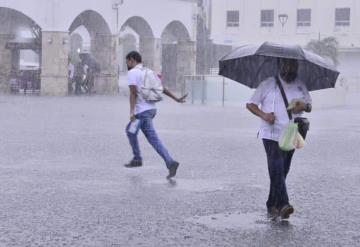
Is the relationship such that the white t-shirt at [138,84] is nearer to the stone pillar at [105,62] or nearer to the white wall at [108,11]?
the white wall at [108,11]

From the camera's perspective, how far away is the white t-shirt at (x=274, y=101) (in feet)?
23.4

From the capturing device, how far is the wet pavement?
6.43 metres

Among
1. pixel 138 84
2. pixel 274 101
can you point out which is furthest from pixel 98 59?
pixel 274 101

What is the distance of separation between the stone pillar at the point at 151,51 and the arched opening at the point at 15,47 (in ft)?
19.5

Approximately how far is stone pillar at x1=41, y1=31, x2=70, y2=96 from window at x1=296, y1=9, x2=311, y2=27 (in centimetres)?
3003

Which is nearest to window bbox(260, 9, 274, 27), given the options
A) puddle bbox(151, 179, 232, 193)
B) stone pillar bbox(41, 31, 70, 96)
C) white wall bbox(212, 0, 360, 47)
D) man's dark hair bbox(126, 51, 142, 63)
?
white wall bbox(212, 0, 360, 47)

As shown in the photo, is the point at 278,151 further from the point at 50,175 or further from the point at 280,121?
the point at 50,175

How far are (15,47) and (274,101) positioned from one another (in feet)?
103

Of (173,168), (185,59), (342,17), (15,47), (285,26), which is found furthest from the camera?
(285,26)

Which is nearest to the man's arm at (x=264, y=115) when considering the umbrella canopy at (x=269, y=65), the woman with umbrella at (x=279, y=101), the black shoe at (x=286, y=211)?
the woman with umbrella at (x=279, y=101)

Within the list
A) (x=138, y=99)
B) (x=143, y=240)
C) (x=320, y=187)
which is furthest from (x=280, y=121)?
(x=138, y=99)

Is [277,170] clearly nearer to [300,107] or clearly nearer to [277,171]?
[277,171]

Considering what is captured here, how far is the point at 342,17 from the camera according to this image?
59219 mm

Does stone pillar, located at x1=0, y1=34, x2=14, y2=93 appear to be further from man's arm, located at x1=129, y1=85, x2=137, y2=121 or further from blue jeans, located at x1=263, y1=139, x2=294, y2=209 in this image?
blue jeans, located at x1=263, y1=139, x2=294, y2=209
